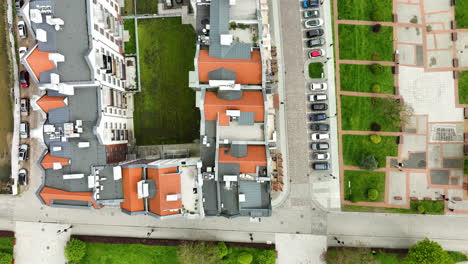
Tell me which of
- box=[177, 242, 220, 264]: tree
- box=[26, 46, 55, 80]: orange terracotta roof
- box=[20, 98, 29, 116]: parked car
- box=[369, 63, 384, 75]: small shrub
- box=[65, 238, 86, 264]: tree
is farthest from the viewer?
box=[20, 98, 29, 116]: parked car

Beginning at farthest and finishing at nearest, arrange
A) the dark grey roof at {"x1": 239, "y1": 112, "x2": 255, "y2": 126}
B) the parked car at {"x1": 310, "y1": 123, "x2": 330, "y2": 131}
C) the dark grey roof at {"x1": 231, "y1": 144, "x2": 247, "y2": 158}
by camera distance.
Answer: the parked car at {"x1": 310, "y1": 123, "x2": 330, "y2": 131}, the dark grey roof at {"x1": 231, "y1": 144, "x2": 247, "y2": 158}, the dark grey roof at {"x1": 239, "y1": 112, "x2": 255, "y2": 126}

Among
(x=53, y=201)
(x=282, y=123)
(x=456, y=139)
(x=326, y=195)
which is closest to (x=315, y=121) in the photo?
(x=282, y=123)

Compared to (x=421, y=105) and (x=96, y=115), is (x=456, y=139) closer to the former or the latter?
(x=421, y=105)

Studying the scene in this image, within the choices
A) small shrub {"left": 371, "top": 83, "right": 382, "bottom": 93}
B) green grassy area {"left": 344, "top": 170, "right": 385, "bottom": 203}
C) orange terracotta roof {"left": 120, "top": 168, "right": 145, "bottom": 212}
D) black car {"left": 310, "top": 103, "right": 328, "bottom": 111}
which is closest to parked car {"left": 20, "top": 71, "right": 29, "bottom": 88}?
orange terracotta roof {"left": 120, "top": 168, "right": 145, "bottom": 212}

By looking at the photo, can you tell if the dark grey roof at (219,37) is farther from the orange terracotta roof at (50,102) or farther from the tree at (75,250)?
the tree at (75,250)

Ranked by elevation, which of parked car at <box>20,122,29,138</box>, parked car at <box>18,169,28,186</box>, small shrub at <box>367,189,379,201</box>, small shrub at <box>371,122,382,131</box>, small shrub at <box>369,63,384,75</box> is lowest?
small shrub at <box>367,189,379,201</box>

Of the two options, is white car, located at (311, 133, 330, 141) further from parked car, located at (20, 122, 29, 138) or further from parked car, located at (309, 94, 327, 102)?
parked car, located at (20, 122, 29, 138)
